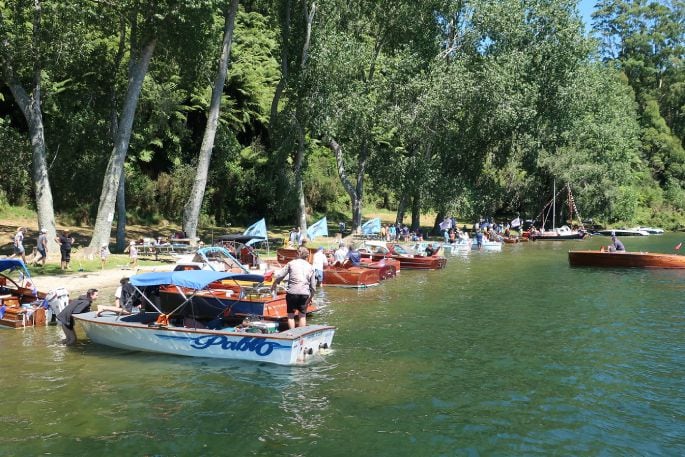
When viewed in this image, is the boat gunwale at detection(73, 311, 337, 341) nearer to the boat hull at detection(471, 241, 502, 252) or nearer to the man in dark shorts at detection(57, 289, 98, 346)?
the man in dark shorts at detection(57, 289, 98, 346)

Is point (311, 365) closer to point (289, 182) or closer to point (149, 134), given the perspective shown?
point (289, 182)

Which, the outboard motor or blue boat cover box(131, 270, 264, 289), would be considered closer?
blue boat cover box(131, 270, 264, 289)

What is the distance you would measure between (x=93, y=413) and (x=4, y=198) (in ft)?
113

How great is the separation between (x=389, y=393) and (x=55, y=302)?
11279 mm

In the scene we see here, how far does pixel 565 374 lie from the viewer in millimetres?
13969

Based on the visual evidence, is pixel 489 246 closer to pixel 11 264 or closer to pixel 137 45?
pixel 137 45

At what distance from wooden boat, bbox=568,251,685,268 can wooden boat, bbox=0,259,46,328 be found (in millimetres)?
27448

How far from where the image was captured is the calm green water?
10109 mm

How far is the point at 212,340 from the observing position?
14484 millimetres

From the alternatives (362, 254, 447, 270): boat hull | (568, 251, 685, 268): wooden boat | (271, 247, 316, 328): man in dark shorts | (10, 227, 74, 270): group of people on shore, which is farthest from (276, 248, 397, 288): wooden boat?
(568, 251, 685, 268): wooden boat

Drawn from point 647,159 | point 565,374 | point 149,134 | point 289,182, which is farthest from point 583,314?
point 647,159

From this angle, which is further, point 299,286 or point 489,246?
point 489,246

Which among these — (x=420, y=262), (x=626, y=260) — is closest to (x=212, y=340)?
(x=420, y=262)

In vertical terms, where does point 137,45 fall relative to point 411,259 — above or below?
above
